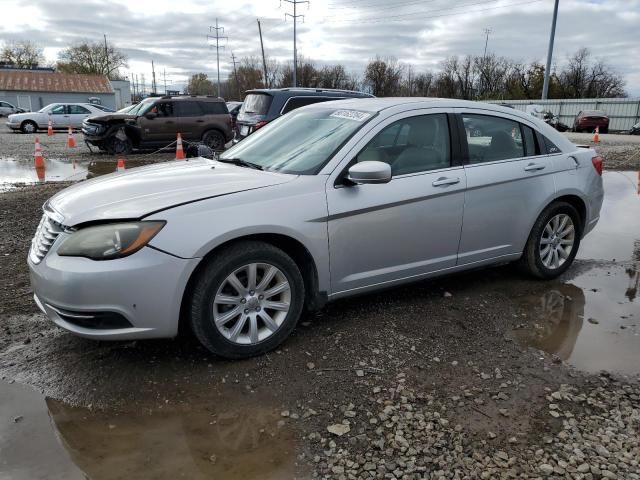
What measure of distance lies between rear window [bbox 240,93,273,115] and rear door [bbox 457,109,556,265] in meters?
7.38

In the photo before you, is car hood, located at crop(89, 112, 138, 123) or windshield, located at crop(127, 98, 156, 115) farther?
windshield, located at crop(127, 98, 156, 115)

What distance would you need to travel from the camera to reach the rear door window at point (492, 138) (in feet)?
14.3

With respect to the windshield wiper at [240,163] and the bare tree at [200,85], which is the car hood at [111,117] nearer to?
the windshield wiper at [240,163]

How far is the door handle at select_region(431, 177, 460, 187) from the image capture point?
13.2 ft

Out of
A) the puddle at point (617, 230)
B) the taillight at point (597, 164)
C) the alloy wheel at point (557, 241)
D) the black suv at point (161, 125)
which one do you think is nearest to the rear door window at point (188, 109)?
the black suv at point (161, 125)

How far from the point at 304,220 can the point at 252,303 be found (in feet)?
2.08

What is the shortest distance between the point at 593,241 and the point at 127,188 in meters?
5.49

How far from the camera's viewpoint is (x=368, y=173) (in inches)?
137

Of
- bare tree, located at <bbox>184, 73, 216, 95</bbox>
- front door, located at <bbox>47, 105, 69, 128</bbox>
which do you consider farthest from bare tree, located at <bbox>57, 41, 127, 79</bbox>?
front door, located at <bbox>47, 105, 69, 128</bbox>

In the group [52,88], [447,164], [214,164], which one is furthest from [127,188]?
[52,88]

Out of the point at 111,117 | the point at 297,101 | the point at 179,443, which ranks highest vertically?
the point at 297,101

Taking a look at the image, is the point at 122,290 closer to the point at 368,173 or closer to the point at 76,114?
the point at 368,173

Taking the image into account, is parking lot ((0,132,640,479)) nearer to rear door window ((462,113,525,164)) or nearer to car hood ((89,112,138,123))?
rear door window ((462,113,525,164))

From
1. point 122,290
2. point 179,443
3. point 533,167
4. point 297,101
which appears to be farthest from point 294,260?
point 297,101
